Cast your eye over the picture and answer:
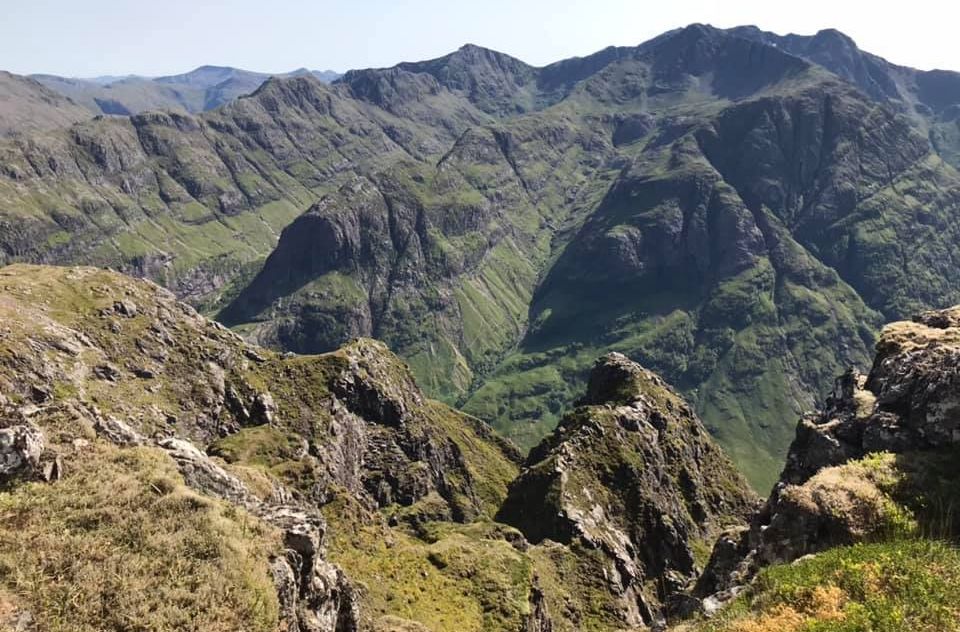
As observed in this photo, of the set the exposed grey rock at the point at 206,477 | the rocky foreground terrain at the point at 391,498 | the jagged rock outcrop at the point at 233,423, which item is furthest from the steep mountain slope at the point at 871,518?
the exposed grey rock at the point at 206,477

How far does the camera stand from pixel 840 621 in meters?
26.9

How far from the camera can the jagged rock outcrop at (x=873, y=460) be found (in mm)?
41281

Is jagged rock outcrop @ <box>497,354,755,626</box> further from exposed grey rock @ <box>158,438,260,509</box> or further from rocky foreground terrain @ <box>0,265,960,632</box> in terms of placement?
exposed grey rock @ <box>158,438,260,509</box>

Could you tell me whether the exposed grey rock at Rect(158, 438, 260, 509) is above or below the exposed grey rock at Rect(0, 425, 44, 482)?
below

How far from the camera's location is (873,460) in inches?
1816

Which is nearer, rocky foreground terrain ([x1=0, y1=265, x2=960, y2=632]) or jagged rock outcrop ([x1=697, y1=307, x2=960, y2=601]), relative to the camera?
rocky foreground terrain ([x1=0, y1=265, x2=960, y2=632])

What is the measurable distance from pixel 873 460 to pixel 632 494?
306 ft

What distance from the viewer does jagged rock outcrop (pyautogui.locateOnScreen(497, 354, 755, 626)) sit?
119625mm

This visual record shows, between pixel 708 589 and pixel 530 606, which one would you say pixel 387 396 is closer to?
pixel 530 606

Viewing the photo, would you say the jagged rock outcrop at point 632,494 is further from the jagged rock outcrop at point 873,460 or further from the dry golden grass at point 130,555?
the dry golden grass at point 130,555

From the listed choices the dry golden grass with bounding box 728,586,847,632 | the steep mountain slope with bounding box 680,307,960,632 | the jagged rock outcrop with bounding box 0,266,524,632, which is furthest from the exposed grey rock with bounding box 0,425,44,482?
the dry golden grass with bounding box 728,586,847,632

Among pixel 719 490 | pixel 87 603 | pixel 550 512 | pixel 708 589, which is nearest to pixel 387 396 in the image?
pixel 550 512

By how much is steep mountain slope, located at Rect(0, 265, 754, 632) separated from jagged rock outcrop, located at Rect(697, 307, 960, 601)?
23.6 meters

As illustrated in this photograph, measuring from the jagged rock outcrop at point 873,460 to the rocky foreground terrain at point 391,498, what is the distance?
0.75 feet
